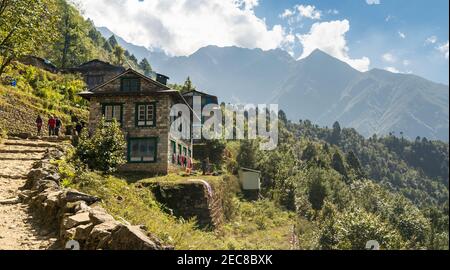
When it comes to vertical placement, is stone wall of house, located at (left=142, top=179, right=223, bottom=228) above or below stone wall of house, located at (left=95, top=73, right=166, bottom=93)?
below

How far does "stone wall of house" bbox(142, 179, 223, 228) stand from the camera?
2773cm

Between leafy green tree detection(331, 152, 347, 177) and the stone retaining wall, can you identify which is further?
leafy green tree detection(331, 152, 347, 177)

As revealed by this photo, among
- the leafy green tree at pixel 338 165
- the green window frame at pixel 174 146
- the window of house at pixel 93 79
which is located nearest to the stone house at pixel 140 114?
the green window frame at pixel 174 146

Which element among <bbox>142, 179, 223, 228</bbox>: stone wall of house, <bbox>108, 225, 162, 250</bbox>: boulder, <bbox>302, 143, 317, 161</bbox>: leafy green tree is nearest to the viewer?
<bbox>108, 225, 162, 250</bbox>: boulder

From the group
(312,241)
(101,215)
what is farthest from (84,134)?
(312,241)

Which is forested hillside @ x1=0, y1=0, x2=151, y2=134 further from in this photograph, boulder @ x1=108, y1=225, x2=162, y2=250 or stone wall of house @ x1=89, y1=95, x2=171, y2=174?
boulder @ x1=108, y1=225, x2=162, y2=250

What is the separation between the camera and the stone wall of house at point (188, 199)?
27734 millimetres

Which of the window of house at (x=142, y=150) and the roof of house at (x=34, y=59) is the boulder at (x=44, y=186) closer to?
the window of house at (x=142, y=150)

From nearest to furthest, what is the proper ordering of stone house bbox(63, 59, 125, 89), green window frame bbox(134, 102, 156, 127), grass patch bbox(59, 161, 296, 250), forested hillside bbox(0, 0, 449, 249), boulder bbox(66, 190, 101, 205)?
boulder bbox(66, 190, 101, 205) → grass patch bbox(59, 161, 296, 250) → forested hillside bbox(0, 0, 449, 249) → green window frame bbox(134, 102, 156, 127) → stone house bbox(63, 59, 125, 89)

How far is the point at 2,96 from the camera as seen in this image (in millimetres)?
37594

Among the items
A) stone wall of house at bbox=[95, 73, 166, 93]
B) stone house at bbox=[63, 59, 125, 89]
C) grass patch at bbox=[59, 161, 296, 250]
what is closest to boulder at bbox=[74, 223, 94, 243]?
grass patch at bbox=[59, 161, 296, 250]

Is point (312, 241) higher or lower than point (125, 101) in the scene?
lower
